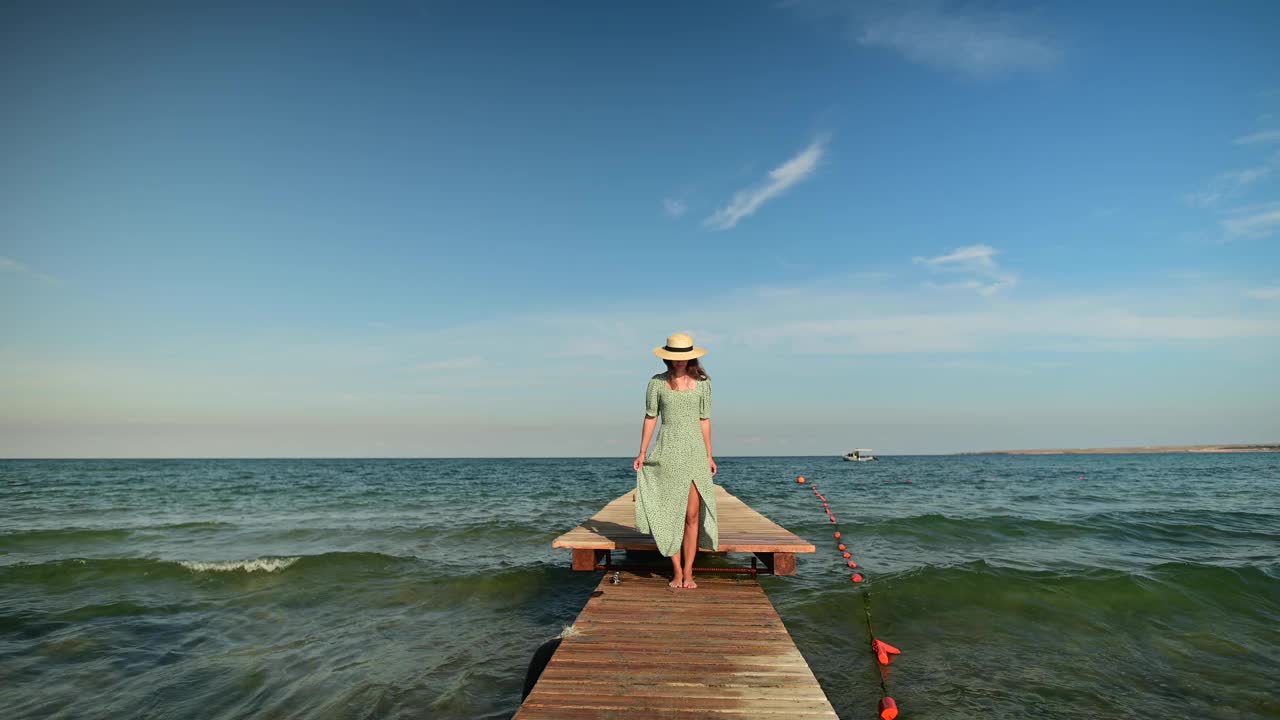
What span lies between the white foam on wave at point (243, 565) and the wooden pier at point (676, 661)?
8922 mm

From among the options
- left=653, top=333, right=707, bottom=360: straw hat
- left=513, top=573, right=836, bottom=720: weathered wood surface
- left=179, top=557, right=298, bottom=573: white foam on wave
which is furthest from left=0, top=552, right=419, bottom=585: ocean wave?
left=653, top=333, right=707, bottom=360: straw hat

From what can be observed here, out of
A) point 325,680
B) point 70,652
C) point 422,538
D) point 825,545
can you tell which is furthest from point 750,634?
point 422,538

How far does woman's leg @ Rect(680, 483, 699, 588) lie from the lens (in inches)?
228

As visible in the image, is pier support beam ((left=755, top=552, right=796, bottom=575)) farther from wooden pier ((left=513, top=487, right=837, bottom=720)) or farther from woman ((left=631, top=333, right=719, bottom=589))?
woman ((left=631, top=333, right=719, bottom=589))

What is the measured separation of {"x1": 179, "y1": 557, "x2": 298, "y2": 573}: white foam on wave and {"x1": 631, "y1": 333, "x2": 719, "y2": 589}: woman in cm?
968

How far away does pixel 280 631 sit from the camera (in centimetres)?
812

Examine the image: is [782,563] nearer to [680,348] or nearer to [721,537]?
[721,537]

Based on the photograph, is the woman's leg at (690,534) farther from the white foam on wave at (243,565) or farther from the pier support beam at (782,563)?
the white foam on wave at (243,565)

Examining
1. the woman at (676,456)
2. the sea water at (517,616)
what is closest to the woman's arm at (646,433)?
the woman at (676,456)

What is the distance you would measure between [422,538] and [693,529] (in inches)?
456

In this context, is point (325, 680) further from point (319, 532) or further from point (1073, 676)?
point (319, 532)

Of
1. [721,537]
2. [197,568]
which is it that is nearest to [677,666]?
[721,537]

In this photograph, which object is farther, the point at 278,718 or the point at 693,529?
the point at 693,529

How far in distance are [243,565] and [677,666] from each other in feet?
37.6
